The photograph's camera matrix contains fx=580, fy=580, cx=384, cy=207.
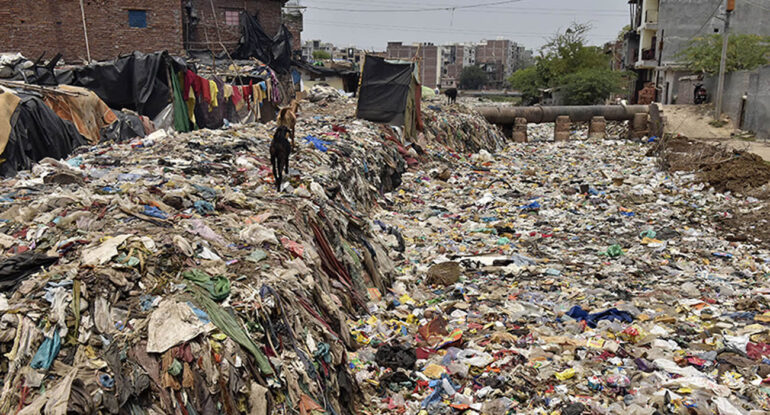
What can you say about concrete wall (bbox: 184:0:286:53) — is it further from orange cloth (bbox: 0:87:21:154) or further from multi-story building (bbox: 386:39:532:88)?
multi-story building (bbox: 386:39:532:88)

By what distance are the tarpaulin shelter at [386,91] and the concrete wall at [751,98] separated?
32.0ft

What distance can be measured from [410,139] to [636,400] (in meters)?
11.3

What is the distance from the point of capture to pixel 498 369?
4934 millimetres

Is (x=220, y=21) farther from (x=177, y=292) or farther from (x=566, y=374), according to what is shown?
(x=566, y=374)

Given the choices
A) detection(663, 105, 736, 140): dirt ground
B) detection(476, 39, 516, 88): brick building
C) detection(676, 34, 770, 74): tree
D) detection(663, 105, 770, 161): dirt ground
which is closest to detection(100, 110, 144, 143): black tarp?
detection(663, 105, 770, 161): dirt ground

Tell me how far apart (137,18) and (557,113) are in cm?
1567

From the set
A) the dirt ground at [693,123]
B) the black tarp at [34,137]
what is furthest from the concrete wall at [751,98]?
the black tarp at [34,137]

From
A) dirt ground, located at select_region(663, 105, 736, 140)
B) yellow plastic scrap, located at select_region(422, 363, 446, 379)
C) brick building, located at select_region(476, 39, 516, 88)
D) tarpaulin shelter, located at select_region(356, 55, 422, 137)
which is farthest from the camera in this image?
brick building, located at select_region(476, 39, 516, 88)

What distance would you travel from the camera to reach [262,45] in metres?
23.8

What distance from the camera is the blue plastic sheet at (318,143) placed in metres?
10.2

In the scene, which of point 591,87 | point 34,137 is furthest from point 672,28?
point 34,137

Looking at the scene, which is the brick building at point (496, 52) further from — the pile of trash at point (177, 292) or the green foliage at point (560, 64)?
the pile of trash at point (177, 292)

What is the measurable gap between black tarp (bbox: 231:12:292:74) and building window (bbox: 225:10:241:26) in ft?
1.16

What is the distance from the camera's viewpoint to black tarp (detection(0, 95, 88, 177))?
27.6 feet
